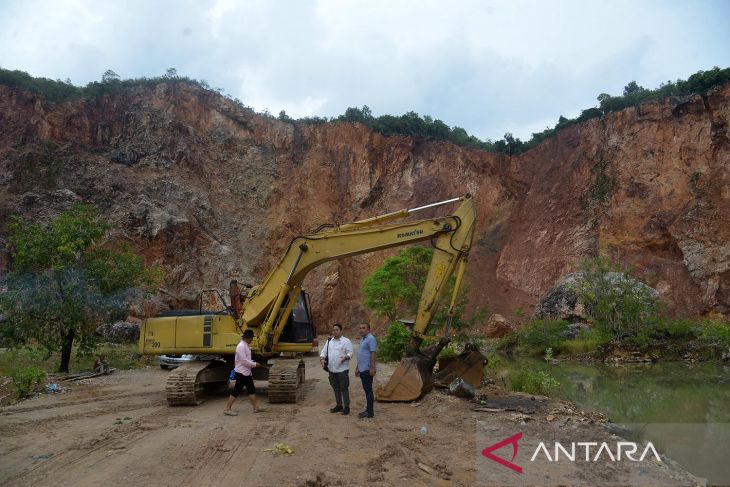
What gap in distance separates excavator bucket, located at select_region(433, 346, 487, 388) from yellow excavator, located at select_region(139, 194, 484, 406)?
0.02 meters

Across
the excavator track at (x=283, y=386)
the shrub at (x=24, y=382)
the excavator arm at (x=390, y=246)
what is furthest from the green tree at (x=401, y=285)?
the shrub at (x=24, y=382)

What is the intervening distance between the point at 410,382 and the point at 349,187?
112 feet

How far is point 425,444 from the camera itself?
674 cm

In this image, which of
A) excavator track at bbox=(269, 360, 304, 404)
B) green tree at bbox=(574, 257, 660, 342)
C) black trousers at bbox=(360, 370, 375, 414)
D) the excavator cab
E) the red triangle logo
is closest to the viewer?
the red triangle logo

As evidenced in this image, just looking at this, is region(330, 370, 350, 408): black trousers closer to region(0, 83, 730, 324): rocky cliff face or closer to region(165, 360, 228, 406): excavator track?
region(165, 360, 228, 406): excavator track

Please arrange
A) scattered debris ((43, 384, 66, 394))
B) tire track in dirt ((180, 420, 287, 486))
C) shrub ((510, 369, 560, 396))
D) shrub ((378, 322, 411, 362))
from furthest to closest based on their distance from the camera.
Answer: shrub ((378, 322, 411, 362)) → scattered debris ((43, 384, 66, 394)) → shrub ((510, 369, 560, 396)) → tire track in dirt ((180, 420, 287, 486))

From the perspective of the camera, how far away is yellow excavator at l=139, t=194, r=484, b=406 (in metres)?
10.1

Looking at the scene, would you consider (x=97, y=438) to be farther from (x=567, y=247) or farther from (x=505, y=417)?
(x=567, y=247)

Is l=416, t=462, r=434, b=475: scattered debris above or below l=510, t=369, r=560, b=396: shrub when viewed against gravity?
below

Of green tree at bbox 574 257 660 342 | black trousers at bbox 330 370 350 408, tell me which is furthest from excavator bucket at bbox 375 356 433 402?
green tree at bbox 574 257 660 342

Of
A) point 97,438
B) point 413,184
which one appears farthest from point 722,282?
point 97,438

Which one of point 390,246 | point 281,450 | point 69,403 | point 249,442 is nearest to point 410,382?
point 390,246

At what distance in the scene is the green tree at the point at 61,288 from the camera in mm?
15070

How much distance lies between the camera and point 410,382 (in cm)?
984
